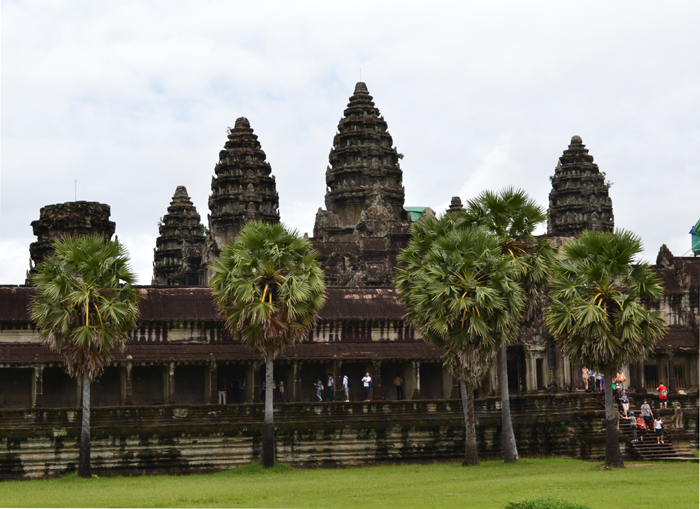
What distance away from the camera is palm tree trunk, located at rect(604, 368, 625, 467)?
40000mm

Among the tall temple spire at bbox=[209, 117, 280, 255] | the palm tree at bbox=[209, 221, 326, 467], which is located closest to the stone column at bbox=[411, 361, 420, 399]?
the palm tree at bbox=[209, 221, 326, 467]

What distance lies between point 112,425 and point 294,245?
943 cm

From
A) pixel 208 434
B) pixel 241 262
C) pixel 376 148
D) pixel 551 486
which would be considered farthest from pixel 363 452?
pixel 376 148

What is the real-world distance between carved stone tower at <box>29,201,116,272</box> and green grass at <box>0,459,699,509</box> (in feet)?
74.2

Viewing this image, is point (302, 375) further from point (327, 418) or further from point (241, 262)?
point (241, 262)

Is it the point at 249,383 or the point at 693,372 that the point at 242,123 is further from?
the point at 693,372

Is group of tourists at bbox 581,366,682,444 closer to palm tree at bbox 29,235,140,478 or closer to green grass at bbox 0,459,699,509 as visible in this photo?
green grass at bbox 0,459,699,509

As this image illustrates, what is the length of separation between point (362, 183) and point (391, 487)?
51.6m

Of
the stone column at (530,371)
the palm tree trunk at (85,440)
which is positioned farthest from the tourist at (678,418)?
the palm tree trunk at (85,440)

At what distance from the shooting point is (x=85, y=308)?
40.4 metres

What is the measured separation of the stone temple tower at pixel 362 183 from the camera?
82188mm

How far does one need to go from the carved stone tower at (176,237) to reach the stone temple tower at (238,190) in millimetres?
10841

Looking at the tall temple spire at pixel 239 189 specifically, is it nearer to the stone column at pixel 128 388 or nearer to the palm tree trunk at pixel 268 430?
the stone column at pixel 128 388

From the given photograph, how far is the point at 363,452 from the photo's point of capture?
47.1 meters
